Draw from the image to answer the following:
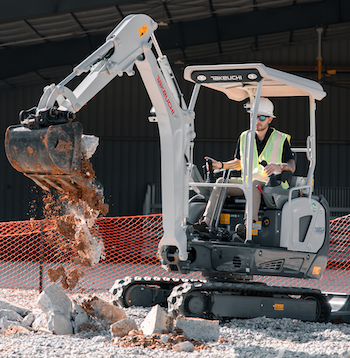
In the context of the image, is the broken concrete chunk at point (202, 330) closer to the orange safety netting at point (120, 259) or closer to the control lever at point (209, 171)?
the control lever at point (209, 171)

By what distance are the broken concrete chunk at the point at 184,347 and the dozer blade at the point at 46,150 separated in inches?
75.3

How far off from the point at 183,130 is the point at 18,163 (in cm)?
215

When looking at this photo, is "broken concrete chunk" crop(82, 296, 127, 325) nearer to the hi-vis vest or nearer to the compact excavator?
the compact excavator

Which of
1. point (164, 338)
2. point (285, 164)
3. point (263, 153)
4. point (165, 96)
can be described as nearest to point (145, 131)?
point (263, 153)

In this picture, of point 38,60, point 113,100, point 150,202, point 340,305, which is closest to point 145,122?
point 113,100

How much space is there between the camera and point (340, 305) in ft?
23.1

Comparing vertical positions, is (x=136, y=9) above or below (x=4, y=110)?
above

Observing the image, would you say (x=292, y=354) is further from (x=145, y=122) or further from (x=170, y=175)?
(x=145, y=122)

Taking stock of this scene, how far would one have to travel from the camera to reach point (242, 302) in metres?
6.16

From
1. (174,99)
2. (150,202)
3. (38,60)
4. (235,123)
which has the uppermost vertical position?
(38,60)

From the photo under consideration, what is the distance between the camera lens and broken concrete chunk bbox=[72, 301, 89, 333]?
546cm

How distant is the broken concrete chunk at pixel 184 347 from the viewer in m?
4.77

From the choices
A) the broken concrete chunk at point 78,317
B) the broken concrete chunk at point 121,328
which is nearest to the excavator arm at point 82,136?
the broken concrete chunk at point 121,328

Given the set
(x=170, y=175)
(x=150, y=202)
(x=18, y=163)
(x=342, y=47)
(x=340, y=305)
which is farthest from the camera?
(x=342, y=47)
